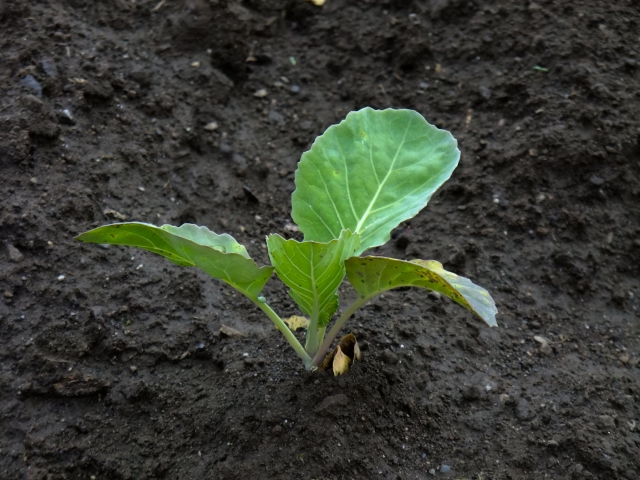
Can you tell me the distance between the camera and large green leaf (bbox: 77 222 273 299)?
131 cm

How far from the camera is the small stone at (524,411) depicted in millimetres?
1638

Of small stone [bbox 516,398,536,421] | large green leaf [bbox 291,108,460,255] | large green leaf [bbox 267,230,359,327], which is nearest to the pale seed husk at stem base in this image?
large green leaf [bbox 267,230,359,327]

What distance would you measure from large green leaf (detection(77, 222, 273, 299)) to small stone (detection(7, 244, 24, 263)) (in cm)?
49

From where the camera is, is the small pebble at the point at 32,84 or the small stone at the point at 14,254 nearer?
the small stone at the point at 14,254

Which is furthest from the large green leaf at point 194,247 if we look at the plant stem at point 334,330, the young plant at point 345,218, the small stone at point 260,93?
the small stone at point 260,93

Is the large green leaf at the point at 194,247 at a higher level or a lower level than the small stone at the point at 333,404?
higher

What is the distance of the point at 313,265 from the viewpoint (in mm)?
1374

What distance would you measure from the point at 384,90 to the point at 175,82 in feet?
2.60

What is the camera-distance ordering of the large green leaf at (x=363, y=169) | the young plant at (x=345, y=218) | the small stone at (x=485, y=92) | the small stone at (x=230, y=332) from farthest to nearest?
the small stone at (x=485, y=92), the small stone at (x=230, y=332), the large green leaf at (x=363, y=169), the young plant at (x=345, y=218)

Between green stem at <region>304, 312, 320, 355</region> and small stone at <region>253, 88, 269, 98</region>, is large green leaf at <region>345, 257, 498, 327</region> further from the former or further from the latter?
small stone at <region>253, 88, 269, 98</region>

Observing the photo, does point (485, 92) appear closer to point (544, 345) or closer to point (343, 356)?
point (544, 345)

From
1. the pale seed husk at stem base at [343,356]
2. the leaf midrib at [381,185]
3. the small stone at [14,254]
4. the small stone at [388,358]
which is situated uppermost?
Result: the leaf midrib at [381,185]

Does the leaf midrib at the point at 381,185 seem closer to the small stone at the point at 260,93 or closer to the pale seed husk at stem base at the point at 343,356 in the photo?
the pale seed husk at stem base at the point at 343,356

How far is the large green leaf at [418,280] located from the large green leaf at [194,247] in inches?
7.9
